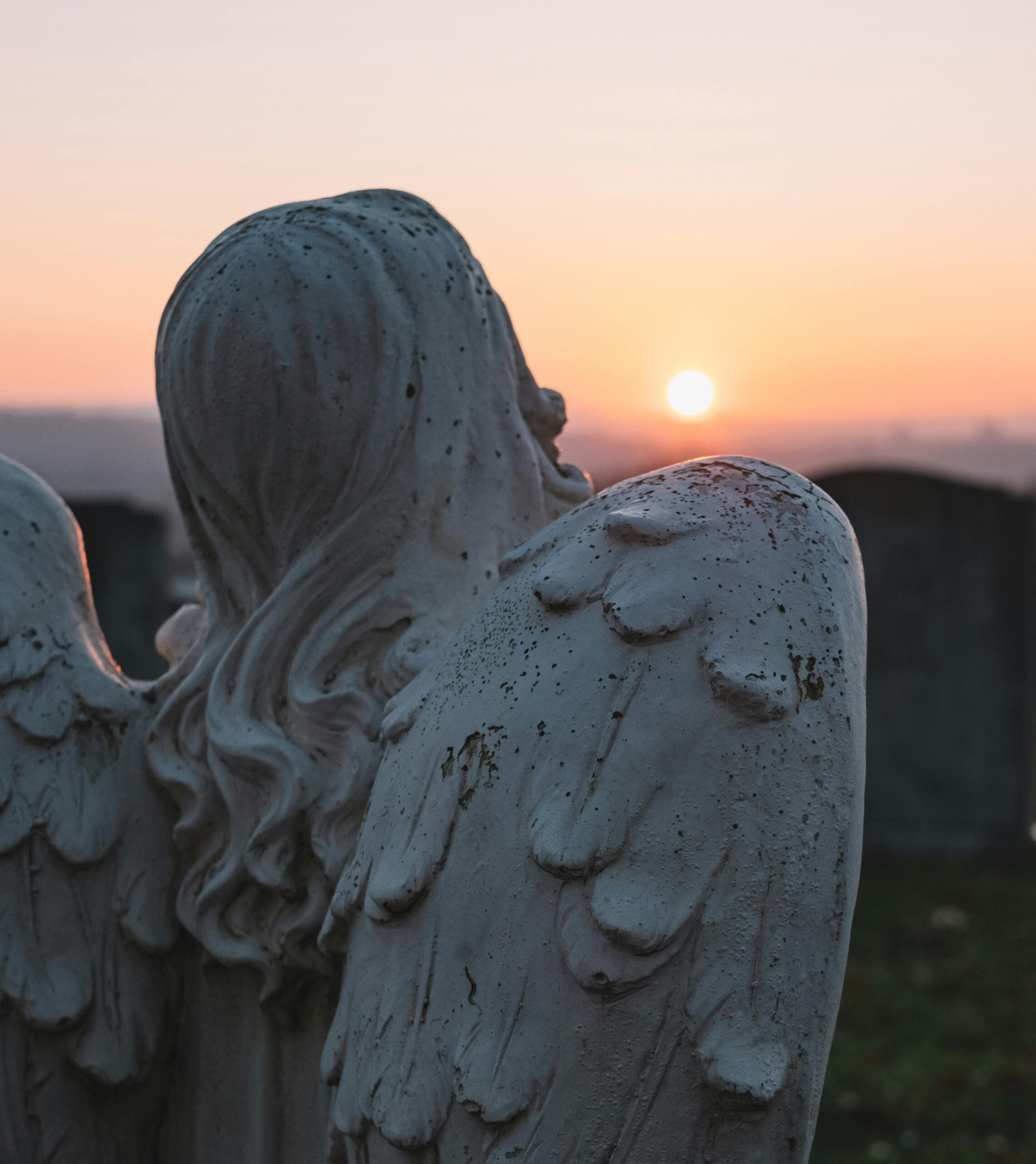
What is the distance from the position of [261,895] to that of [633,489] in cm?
60

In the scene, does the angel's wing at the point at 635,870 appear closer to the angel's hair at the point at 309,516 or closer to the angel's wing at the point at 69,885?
the angel's hair at the point at 309,516

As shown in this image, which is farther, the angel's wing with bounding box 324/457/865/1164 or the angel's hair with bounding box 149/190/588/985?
the angel's hair with bounding box 149/190/588/985

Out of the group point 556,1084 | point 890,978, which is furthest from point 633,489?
point 890,978

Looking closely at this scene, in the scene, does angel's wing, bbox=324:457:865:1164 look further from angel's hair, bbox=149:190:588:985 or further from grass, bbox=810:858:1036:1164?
grass, bbox=810:858:1036:1164

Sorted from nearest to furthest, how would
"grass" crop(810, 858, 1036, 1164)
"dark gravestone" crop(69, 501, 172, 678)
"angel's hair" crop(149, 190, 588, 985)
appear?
"angel's hair" crop(149, 190, 588, 985) < "grass" crop(810, 858, 1036, 1164) < "dark gravestone" crop(69, 501, 172, 678)

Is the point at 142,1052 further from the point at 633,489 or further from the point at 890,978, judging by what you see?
the point at 890,978

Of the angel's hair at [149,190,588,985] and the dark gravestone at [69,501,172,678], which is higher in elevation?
the angel's hair at [149,190,588,985]

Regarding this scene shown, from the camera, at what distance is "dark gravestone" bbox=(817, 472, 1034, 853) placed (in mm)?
7297

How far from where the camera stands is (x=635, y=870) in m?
1.14

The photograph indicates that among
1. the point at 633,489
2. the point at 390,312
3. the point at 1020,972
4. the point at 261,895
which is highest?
the point at 390,312

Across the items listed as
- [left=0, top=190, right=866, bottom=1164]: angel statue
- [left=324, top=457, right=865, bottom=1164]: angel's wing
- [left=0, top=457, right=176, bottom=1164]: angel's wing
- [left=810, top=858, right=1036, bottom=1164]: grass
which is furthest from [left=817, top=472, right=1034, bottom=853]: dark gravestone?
[left=324, top=457, right=865, bottom=1164]: angel's wing

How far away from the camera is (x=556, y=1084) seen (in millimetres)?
1154

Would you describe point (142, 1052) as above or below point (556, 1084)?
below

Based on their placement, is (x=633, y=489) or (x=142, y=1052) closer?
(x=633, y=489)
